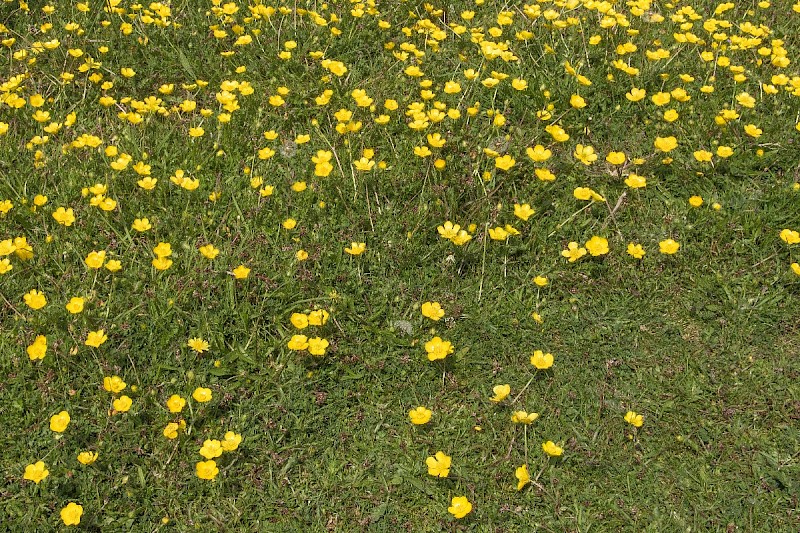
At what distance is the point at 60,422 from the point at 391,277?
145cm

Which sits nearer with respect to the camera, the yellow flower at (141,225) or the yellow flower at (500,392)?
the yellow flower at (500,392)

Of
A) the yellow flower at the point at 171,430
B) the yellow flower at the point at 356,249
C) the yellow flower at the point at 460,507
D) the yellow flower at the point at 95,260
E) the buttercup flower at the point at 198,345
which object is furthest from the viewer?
the yellow flower at the point at 356,249

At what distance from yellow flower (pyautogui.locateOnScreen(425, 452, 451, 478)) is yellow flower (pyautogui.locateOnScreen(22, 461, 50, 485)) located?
1324 millimetres

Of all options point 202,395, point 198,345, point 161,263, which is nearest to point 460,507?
point 202,395

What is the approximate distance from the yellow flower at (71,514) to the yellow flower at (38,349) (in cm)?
62

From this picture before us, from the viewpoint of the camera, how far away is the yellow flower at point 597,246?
3.29 metres

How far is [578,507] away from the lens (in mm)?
2559

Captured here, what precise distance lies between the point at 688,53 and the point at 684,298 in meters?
2.03

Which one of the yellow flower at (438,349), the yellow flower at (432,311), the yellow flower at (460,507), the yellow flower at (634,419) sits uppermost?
the yellow flower at (432,311)

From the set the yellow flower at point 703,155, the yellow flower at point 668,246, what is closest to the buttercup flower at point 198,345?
the yellow flower at point 668,246

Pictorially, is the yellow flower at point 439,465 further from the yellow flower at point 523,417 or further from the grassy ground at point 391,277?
the yellow flower at point 523,417

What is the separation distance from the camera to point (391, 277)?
10.6 ft

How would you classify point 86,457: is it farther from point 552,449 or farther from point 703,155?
point 703,155

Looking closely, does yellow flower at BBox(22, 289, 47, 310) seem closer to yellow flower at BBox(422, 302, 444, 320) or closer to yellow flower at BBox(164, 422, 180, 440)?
yellow flower at BBox(164, 422, 180, 440)
